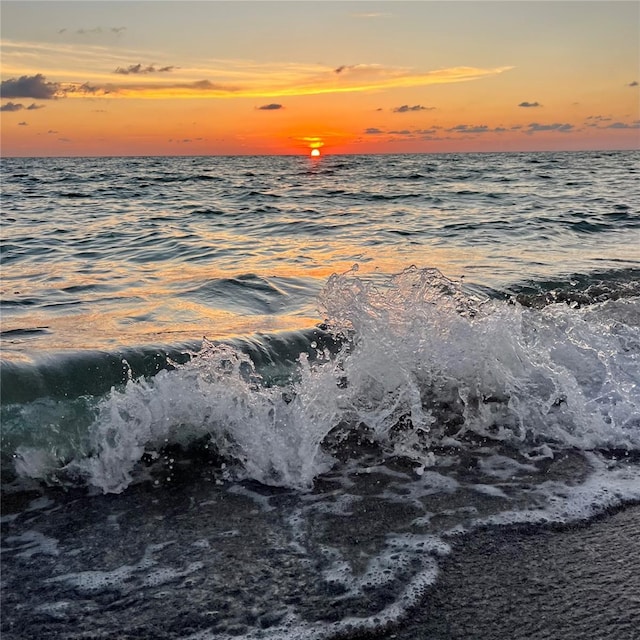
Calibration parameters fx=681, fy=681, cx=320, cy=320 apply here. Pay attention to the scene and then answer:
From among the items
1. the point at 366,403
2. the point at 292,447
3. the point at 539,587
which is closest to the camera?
the point at 539,587

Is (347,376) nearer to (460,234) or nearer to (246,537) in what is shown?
(246,537)

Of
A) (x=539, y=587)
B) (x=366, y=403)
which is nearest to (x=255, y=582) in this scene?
(x=539, y=587)

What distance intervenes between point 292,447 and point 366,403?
78 cm

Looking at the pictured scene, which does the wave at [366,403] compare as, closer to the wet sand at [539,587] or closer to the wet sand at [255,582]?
the wet sand at [255,582]

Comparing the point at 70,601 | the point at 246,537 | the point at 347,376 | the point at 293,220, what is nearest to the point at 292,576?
the point at 246,537

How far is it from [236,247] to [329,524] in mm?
7772

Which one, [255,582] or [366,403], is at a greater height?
[366,403]

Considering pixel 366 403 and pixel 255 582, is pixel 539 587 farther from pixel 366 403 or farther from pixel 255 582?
pixel 366 403

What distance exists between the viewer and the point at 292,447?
3.66 m

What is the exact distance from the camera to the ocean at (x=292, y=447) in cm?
255

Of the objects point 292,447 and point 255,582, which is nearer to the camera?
point 255,582

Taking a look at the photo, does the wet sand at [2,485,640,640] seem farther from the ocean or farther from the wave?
the wave

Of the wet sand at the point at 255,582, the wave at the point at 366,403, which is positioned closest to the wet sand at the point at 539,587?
the wet sand at the point at 255,582

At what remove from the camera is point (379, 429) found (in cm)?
399
